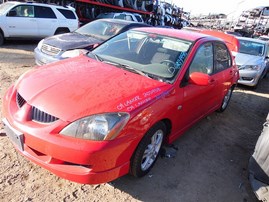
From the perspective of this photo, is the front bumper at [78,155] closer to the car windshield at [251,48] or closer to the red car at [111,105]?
the red car at [111,105]

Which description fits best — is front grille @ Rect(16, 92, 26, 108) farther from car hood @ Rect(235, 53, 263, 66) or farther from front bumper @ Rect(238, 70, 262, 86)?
car hood @ Rect(235, 53, 263, 66)

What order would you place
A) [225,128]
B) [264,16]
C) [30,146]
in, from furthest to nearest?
[264,16] < [225,128] < [30,146]

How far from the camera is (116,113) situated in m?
2.57

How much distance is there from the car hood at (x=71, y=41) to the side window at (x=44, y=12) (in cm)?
386

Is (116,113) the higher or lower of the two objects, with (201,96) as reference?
higher

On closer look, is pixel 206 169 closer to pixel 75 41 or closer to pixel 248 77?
pixel 75 41

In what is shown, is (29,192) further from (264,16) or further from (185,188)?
(264,16)

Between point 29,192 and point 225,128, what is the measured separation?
12.1ft

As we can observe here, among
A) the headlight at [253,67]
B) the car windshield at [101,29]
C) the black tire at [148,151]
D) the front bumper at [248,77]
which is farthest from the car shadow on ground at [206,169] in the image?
the car windshield at [101,29]

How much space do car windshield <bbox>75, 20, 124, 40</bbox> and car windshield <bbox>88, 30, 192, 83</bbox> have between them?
3.59 meters

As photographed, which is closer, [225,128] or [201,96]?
[201,96]

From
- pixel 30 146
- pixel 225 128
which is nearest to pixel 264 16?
pixel 225 128

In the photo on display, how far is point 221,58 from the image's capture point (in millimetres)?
4762

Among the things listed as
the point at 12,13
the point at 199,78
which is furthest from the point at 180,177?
the point at 12,13
